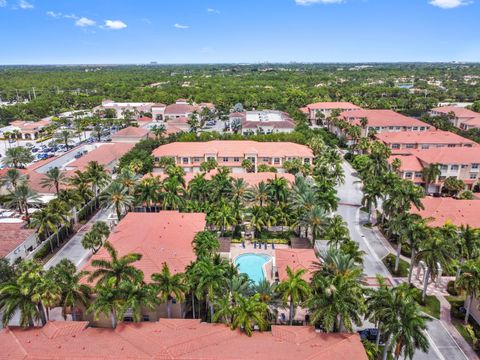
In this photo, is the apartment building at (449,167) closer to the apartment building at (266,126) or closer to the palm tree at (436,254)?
the palm tree at (436,254)

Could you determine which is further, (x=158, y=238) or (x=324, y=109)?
(x=324, y=109)

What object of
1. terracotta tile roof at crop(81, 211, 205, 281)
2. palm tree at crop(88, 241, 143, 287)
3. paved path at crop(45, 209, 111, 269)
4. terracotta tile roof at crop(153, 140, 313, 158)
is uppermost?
terracotta tile roof at crop(153, 140, 313, 158)

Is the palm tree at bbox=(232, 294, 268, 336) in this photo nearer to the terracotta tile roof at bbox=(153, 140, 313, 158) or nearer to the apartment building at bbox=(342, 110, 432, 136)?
the terracotta tile roof at bbox=(153, 140, 313, 158)

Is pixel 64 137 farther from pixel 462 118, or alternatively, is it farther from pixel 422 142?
pixel 462 118

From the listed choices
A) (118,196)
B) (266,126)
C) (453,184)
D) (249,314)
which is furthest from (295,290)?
(266,126)

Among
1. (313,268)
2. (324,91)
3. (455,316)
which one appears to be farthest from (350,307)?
(324,91)

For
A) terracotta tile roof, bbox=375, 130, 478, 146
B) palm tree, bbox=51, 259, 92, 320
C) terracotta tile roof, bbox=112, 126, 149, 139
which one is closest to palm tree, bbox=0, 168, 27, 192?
palm tree, bbox=51, 259, 92, 320
